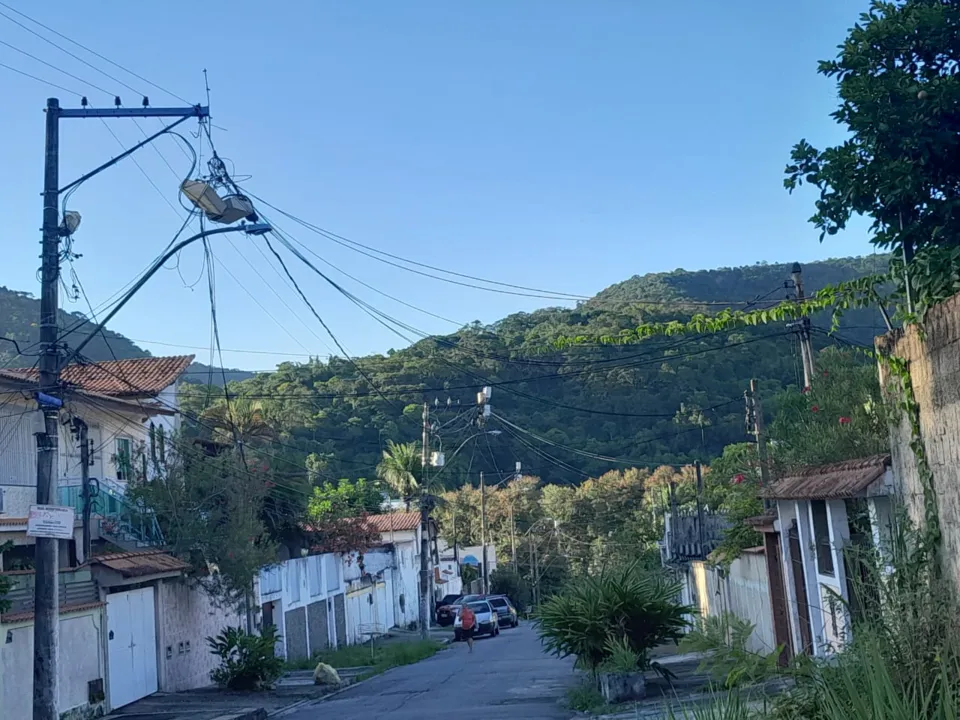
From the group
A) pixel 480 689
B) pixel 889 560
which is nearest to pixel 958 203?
pixel 889 560

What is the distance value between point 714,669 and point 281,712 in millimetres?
14963

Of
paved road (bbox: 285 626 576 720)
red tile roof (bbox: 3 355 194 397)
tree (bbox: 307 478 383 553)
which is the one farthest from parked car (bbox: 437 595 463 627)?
red tile roof (bbox: 3 355 194 397)

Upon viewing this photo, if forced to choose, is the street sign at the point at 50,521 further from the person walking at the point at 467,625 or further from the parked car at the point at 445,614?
the parked car at the point at 445,614

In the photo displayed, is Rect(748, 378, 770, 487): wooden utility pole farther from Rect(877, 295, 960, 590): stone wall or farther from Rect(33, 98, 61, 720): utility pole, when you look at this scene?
Rect(33, 98, 61, 720): utility pole

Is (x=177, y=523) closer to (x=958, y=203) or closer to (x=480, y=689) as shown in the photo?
(x=480, y=689)

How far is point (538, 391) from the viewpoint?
171 ft

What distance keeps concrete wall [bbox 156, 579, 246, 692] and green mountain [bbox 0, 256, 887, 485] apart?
5.74 meters

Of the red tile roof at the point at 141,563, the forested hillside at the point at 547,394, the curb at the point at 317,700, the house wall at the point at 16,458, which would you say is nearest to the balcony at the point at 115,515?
the red tile roof at the point at 141,563

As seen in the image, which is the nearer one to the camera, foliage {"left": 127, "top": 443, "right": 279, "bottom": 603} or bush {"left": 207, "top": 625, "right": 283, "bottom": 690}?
bush {"left": 207, "top": 625, "right": 283, "bottom": 690}

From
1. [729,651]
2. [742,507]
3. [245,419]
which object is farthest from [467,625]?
[729,651]

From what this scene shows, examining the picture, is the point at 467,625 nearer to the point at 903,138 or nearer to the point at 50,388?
the point at 50,388

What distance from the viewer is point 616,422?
55750mm

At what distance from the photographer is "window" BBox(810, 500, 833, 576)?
47.9ft

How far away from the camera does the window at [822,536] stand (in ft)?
47.9
